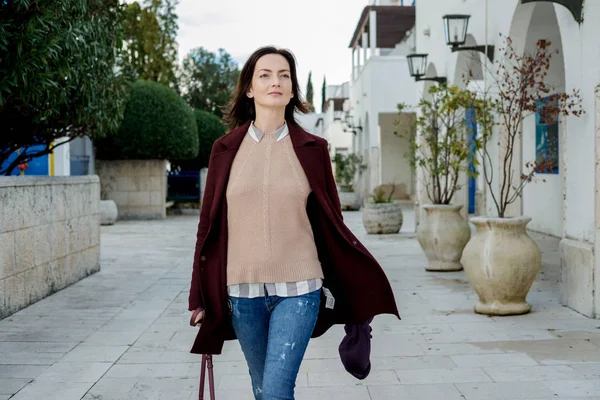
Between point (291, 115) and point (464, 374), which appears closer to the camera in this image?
point (291, 115)

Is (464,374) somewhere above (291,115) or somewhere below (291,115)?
below

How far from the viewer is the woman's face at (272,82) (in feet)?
10.2

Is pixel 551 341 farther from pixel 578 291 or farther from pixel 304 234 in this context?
pixel 304 234

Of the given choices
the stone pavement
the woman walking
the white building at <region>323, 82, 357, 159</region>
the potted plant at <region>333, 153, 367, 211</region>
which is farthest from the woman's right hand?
the white building at <region>323, 82, 357, 159</region>

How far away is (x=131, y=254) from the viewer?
12.9 m

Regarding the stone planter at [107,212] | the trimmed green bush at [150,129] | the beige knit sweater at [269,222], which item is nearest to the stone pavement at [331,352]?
the beige knit sweater at [269,222]

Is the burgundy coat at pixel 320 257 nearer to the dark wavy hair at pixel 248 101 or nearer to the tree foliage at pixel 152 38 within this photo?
the dark wavy hair at pixel 248 101

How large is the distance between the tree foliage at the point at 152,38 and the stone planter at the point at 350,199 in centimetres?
752

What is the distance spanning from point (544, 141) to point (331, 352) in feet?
31.8

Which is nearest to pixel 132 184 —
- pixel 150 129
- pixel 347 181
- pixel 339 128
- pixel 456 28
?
pixel 150 129

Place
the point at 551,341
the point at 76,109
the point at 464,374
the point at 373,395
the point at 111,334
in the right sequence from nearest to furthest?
1. the point at 373,395
2. the point at 464,374
3. the point at 551,341
4. the point at 111,334
5. the point at 76,109

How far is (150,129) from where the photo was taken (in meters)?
20.9

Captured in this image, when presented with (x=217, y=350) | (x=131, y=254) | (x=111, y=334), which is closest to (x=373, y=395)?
(x=217, y=350)

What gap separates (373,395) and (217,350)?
181 cm
